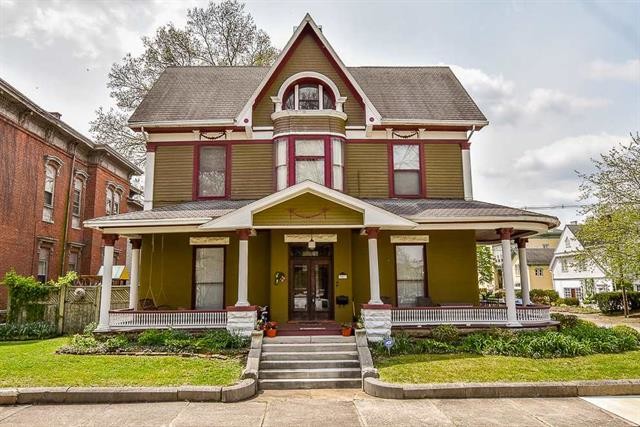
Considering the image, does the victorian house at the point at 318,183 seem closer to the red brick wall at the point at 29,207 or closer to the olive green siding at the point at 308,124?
the olive green siding at the point at 308,124

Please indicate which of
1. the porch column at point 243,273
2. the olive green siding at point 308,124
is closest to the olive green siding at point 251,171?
the olive green siding at point 308,124

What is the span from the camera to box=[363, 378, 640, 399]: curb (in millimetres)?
8383

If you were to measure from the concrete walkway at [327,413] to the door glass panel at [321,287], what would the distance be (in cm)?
578

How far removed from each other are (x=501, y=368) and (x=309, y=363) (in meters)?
4.15

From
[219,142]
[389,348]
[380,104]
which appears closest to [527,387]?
[389,348]

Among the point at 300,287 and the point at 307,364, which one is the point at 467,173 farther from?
the point at 307,364

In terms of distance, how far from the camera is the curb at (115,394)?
7992 millimetres

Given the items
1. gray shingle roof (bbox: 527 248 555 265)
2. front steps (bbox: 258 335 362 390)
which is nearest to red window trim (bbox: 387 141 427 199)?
front steps (bbox: 258 335 362 390)

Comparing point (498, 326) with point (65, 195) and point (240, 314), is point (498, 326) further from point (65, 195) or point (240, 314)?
point (65, 195)

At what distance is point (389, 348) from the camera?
36.1 feet

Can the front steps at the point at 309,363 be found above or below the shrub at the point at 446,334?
below

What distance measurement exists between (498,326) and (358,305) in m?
4.16

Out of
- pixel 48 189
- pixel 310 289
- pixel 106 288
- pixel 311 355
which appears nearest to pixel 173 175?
pixel 106 288

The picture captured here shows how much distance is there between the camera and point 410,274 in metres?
14.8
